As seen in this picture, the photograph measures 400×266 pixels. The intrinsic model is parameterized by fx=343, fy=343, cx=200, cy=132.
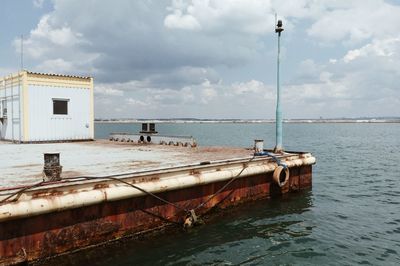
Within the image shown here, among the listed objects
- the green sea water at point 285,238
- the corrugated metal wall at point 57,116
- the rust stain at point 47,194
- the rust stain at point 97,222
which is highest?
the corrugated metal wall at point 57,116

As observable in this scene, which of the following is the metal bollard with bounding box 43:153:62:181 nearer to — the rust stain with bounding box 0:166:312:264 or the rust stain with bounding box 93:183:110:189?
the rust stain with bounding box 0:166:312:264

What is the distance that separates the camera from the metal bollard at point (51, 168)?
7648mm

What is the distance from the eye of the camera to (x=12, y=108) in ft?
68.8

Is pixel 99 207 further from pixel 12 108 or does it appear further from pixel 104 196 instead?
pixel 12 108

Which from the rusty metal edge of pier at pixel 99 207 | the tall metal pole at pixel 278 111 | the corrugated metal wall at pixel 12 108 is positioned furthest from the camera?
the corrugated metal wall at pixel 12 108

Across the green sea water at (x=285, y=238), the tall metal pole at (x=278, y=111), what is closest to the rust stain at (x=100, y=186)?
the green sea water at (x=285, y=238)

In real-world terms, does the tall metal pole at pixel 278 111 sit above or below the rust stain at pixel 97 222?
above

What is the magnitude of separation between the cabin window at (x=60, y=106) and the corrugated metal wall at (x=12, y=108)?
1.91 metres

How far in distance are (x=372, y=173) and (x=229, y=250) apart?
16.9 m

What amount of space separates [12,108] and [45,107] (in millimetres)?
2415

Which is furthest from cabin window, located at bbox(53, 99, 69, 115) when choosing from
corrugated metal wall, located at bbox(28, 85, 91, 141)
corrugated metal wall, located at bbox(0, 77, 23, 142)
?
corrugated metal wall, located at bbox(0, 77, 23, 142)

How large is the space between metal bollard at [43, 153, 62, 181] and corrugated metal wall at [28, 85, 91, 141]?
13.6 m

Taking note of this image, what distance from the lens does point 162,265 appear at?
769 centimetres

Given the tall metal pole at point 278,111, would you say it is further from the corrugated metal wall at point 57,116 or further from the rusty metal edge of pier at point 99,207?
the corrugated metal wall at point 57,116
